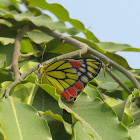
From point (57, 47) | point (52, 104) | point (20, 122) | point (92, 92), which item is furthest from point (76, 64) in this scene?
point (20, 122)

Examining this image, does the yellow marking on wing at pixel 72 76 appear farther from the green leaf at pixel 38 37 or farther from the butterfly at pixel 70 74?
the green leaf at pixel 38 37

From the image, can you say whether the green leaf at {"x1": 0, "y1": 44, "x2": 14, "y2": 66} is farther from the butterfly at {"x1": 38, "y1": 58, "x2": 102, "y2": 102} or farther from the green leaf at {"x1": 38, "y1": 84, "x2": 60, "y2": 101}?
the green leaf at {"x1": 38, "y1": 84, "x2": 60, "y2": 101}

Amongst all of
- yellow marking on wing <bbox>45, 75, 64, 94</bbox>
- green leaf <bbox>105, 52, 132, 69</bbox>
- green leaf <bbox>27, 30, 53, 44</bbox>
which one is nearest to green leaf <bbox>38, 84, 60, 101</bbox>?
yellow marking on wing <bbox>45, 75, 64, 94</bbox>

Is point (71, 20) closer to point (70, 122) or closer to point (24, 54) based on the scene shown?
point (24, 54)

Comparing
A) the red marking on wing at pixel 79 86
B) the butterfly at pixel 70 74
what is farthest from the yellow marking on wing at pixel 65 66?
the red marking on wing at pixel 79 86

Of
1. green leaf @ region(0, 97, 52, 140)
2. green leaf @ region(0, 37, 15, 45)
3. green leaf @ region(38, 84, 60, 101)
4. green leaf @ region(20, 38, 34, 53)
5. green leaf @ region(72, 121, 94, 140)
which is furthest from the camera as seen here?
green leaf @ region(20, 38, 34, 53)

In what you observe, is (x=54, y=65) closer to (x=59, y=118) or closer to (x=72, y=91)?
(x=72, y=91)

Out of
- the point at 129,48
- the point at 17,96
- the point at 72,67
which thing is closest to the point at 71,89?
the point at 72,67
